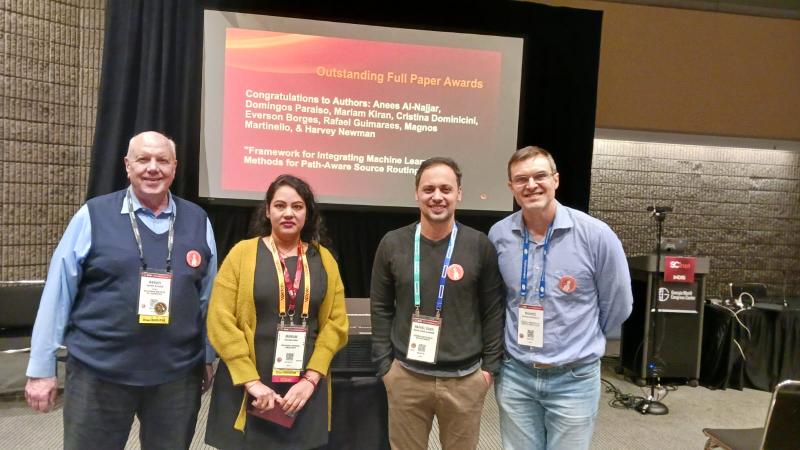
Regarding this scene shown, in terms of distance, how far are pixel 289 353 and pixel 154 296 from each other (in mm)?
465

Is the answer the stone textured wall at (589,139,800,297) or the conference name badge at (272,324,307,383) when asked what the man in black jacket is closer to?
the conference name badge at (272,324,307,383)

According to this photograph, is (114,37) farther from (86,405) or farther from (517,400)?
(517,400)

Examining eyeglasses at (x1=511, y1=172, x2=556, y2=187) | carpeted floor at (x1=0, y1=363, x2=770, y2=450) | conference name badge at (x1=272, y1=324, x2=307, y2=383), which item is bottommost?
carpeted floor at (x1=0, y1=363, x2=770, y2=450)

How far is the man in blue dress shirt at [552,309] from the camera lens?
1698 mm

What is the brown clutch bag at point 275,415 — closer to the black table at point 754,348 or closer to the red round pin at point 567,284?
the red round pin at point 567,284

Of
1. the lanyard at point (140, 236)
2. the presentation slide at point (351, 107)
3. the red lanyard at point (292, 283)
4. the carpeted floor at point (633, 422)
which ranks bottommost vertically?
the carpeted floor at point (633, 422)

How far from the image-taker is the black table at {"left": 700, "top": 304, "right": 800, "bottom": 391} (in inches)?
161

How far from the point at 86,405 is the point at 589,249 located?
1.71 metres

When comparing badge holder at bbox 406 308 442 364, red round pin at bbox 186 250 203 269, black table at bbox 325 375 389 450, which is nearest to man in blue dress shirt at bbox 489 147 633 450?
badge holder at bbox 406 308 442 364

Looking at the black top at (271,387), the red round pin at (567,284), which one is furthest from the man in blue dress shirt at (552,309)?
the black top at (271,387)

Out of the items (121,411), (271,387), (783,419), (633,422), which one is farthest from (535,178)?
(633,422)

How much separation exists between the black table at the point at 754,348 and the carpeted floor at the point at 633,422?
13 centimetres

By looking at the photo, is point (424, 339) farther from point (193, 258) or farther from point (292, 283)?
point (193, 258)

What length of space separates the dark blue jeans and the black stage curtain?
8.05 feet
